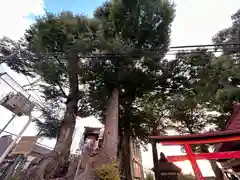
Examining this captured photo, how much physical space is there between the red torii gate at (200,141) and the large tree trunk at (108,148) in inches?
112

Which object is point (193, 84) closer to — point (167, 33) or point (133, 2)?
point (167, 33)

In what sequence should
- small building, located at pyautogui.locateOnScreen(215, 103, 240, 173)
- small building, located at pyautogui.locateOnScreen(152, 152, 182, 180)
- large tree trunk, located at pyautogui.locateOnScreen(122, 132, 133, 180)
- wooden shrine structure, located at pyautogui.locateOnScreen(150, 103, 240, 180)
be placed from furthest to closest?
large tree trunk, located at pyautogui.locateOnScreen(122, 132, 133, 180), small building, located at pyautogui.locateOnScreen(152, 152, 182, 180), small building, located at pyautogui.locateOnScreen(215, 103, 240, 173), wooden shrine structure, located at pyautogui.locateOnScreen(150, 103, 240, 180)

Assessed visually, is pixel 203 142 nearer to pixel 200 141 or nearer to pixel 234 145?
pixel 200 141

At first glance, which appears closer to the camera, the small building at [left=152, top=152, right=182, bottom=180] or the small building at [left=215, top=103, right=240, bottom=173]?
the small building at [left=215, top=103, right=240, bottom=173]

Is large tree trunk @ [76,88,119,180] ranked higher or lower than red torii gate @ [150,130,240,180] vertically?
higher

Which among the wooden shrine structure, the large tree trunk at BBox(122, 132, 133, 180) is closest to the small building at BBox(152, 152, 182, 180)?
the wooden shrine structure

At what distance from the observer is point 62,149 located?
7.34 meters

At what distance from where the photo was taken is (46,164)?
6.48 metres

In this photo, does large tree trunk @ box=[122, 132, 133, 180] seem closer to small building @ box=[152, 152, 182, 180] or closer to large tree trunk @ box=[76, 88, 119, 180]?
large tree trunk @ box=[76, 88, 119, 180]

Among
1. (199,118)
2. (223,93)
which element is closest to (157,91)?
(223,93)

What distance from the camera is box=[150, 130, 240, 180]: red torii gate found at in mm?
3725

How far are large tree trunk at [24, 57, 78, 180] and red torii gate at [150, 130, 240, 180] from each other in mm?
4590

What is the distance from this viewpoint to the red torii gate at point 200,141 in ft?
12.2

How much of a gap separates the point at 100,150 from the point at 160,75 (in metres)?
5.58
